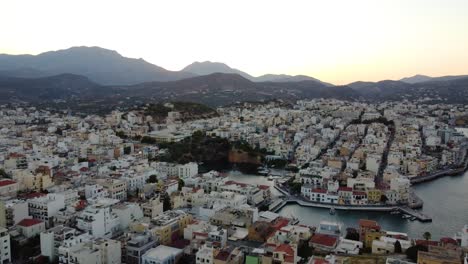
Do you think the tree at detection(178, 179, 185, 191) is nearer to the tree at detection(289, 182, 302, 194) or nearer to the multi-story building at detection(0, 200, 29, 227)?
the tree at detection(289, 182, 302, 194)

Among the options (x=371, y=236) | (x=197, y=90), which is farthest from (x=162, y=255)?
(x=197, y=90)

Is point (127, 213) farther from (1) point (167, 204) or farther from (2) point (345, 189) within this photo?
(2) point (345, 189)

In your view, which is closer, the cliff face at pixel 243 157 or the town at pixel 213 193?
the town at pixel 213 193

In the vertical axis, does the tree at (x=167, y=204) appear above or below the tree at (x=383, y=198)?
above

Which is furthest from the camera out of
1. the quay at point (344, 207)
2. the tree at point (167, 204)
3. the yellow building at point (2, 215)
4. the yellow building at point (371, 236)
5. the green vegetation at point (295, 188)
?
the green vegetation at point (295, 188)

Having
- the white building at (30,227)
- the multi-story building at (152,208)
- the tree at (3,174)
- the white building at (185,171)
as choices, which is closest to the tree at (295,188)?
the white building at (185,171)

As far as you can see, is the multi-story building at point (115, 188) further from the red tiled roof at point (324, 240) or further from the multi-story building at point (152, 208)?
the red tiled roof at point (324, 240)

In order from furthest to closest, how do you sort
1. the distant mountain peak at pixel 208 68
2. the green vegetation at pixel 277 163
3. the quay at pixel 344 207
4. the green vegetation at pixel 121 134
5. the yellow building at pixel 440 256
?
the distant mountain peak at pixel 208 68
the green vegetation at pixel 121 134
the green vegetation at pixel 277 163
the quay at pixel 344 207
the yellow building at pixel 440 256
